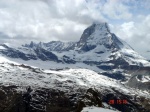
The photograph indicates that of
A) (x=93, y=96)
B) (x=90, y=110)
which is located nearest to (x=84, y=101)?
(x=93, y=96)

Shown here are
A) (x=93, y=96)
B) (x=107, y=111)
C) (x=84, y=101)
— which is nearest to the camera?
(x=107, y=111)

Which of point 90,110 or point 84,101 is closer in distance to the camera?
point 90,110

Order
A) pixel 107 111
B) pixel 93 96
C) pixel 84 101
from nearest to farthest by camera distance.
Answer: pixel 107 111 < pixel 84 101 < pixel 93 96

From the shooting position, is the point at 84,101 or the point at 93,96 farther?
the point at 93,96

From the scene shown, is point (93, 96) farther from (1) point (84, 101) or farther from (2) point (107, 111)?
(2) point (107, 111)

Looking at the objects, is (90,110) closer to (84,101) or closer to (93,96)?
(84,101)

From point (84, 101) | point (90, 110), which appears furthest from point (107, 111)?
point (84, 101)
